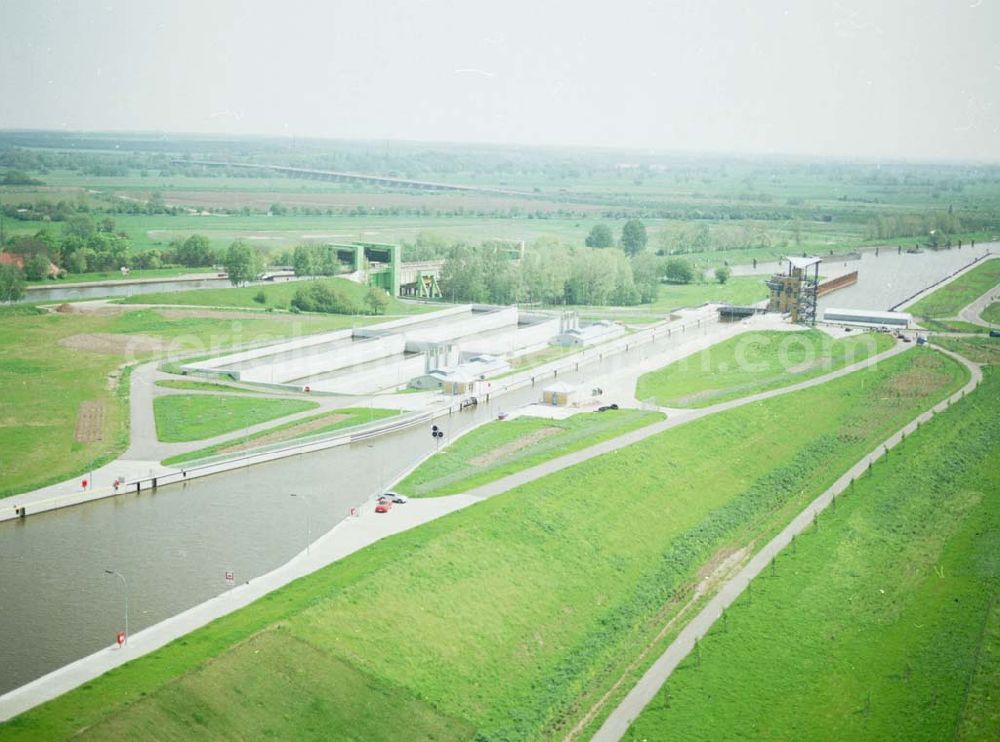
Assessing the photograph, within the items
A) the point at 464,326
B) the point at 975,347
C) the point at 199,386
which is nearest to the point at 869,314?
the point at 975,347

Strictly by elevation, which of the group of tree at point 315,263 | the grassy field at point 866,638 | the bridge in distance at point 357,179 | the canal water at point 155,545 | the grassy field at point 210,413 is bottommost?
the grassy field at point 866,638

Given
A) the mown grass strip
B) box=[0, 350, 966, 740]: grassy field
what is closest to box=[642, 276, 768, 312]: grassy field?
the mown grass strip

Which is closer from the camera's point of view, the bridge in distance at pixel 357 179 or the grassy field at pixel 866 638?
the grassy field at pixel 866 638

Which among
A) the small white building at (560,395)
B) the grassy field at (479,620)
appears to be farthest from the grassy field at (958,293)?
the grassy field at (479,620)

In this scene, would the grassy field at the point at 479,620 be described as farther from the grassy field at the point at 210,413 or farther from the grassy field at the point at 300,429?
the grassy field at the point at 210,413

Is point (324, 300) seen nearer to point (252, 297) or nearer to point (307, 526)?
Result: point (252, 297)

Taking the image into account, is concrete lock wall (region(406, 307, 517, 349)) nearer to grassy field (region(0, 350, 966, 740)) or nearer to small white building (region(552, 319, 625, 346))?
small white building (region(552, 319, 625, 346))

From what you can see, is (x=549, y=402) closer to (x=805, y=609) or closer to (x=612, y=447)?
(x=612, y=447)

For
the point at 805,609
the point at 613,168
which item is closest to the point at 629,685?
the point at 805,609
